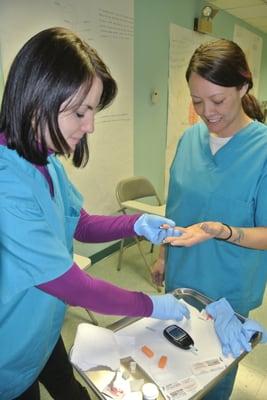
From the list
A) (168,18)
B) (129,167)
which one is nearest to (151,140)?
(129,167)

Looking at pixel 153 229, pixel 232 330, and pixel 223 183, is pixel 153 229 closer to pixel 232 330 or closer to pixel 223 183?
pixel 223 183

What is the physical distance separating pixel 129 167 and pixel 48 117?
7.21 feet

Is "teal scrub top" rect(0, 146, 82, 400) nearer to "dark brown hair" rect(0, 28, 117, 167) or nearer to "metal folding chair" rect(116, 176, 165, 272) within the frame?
"dark brown hair" rect(0, 28, 117, 167)

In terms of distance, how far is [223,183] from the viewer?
39.9 inches

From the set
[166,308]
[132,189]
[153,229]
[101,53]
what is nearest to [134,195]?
[132,189]

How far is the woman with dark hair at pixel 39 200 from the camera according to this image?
2.04ft

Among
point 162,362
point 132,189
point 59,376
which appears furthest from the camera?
point 132,189

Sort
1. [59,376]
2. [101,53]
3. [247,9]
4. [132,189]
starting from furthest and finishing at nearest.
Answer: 1. [247,9]
2. [132,189]
3. [101,53]
4. [59,376]

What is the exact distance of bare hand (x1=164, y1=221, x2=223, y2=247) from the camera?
0.93 metres

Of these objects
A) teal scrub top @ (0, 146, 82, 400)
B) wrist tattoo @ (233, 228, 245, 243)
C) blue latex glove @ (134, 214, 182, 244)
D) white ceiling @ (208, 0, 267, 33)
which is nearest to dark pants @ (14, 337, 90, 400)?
teal scrub top @ (0, 146, 82, 400)

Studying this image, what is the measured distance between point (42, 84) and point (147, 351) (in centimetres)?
68

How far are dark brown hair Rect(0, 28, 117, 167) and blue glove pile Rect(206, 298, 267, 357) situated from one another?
25.8 inches

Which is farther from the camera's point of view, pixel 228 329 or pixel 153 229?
pixel 153 229

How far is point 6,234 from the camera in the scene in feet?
2.06
